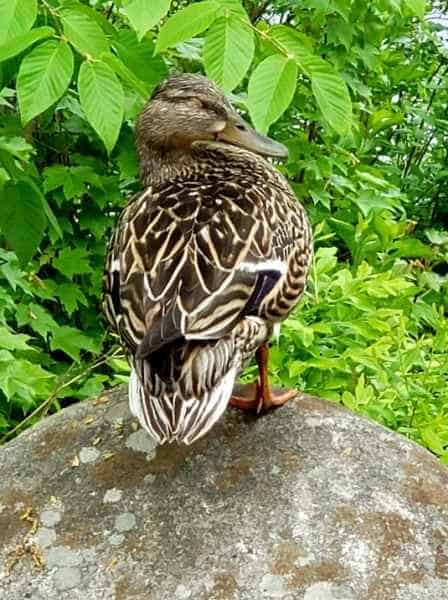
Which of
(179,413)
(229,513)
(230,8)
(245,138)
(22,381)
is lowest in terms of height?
Result: (22,381)

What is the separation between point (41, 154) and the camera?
5770 mm

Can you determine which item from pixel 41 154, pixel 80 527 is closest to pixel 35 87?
pixel 80 527

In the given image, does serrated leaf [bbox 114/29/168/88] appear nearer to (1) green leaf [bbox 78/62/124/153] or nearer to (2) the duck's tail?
(1) green leaf [bbox 78/62/124/153]

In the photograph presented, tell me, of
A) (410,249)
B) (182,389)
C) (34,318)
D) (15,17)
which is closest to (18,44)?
(15,17)

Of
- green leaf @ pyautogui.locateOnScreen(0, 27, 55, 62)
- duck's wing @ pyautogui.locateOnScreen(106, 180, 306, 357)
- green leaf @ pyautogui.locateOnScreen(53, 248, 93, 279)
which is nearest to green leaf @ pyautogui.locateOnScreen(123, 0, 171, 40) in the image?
green leaf @ pyautogui.locateOnScreen(0, 27, 55, 62)

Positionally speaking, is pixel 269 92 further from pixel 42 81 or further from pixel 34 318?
pixel 34 318

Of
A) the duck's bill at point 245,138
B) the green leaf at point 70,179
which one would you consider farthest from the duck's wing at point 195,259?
the green leaf at point 70,179

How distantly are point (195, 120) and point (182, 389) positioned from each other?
4.25ft

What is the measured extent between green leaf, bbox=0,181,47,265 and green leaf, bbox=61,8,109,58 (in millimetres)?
685

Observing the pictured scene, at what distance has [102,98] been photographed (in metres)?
2.72

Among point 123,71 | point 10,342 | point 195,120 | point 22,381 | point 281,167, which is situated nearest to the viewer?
point 123,71

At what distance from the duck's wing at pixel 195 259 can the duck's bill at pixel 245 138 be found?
35 centimetres

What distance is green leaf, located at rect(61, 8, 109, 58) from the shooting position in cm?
274

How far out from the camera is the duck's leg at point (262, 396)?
336cm
